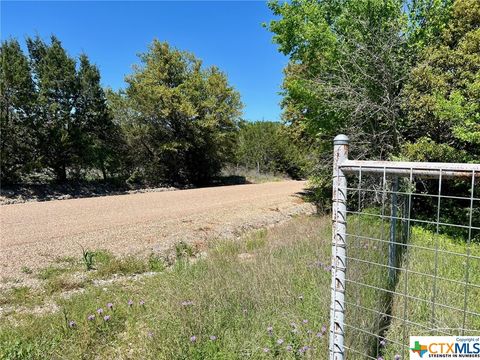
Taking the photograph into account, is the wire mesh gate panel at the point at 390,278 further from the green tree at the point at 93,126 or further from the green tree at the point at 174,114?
the green tree at the point at 174,114

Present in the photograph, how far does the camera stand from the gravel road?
6.62m

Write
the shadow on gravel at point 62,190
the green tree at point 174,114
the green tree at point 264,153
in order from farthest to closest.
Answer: the green tree at point 264,153
the green tree at point 174,114
the shadow on gravel at point 62,190

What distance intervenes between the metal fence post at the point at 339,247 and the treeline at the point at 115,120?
15623 mm

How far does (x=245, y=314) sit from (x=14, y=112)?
17133mm

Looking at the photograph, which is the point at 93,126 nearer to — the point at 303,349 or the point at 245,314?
the point at 245,314

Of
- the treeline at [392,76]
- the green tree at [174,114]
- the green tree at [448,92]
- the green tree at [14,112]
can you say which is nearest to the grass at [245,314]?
the green tree at [448,92]

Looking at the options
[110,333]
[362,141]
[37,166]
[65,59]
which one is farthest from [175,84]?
[110,333]

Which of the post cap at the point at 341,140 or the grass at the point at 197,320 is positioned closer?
the post cap at the point at 341,140

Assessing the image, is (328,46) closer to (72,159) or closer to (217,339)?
(217,339)

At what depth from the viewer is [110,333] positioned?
10.4ft

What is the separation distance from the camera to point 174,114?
2259 centimetres

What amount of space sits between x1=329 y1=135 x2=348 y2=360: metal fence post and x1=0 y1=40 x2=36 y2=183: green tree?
1741cm

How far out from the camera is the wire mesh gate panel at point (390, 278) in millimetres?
1833

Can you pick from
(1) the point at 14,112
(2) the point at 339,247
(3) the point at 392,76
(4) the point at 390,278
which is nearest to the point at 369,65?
(3) the point at 392,76
